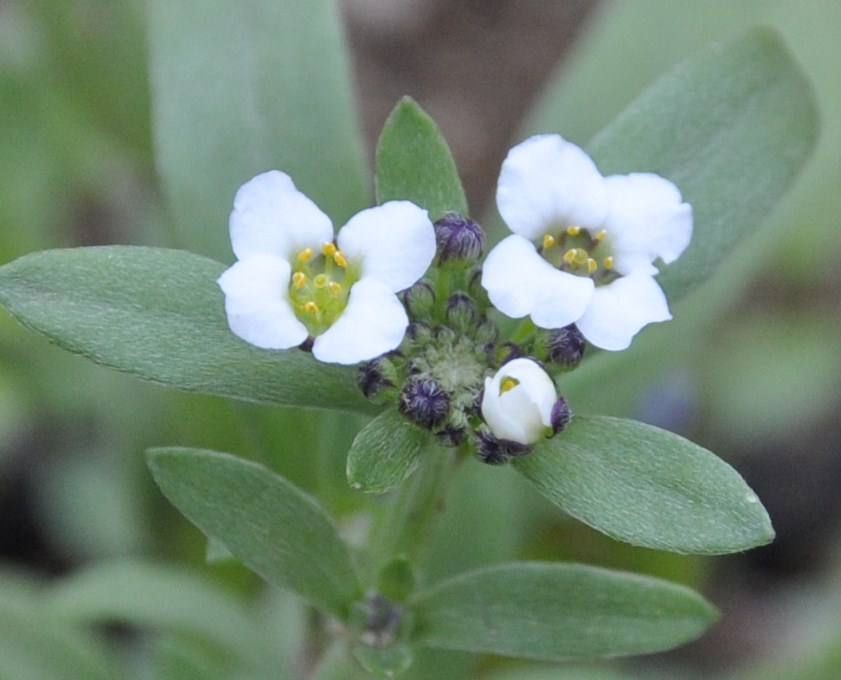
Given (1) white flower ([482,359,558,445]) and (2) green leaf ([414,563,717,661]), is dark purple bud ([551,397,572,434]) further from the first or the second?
(2) green leaf ([414,563,717,661])

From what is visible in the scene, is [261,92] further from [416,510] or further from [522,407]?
[522,407]

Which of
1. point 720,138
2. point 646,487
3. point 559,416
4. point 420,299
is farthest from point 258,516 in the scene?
point 720,138

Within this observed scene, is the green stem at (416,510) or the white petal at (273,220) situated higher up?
the white petal at (273,220)

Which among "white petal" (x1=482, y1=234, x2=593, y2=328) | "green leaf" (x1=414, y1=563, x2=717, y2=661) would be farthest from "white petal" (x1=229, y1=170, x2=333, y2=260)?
"green leaf" (x1=414, y1=563, x2=717, y2=661)

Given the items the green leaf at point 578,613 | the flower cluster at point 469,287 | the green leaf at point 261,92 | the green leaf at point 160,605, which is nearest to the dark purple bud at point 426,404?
the flower cluster at point 469,287

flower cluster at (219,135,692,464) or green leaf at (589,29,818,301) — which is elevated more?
green leaf at (589,29,818,301)

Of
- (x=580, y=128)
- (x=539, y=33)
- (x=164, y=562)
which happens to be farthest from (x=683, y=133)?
(x=539, y=33)

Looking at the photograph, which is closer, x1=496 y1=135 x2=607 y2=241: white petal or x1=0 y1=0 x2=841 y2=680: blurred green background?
x1=496 y1=135 x2=607 y2=241: white petal

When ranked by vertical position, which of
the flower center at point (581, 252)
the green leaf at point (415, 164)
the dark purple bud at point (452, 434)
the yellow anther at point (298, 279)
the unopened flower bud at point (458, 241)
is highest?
the green leaf at point (415, 164)

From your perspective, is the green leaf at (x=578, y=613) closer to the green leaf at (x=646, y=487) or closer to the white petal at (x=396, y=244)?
the green leaf at (x=646, y=487)
